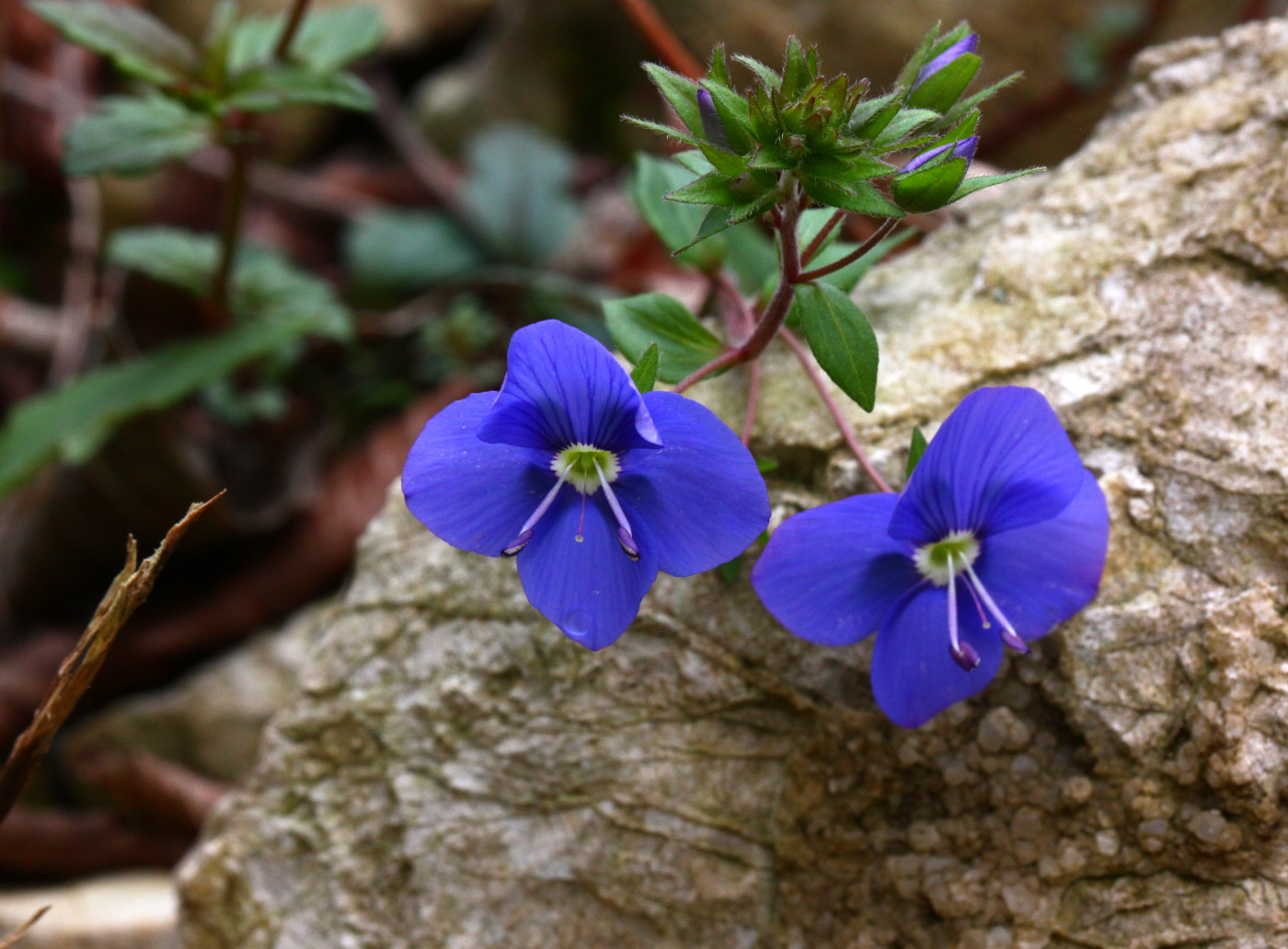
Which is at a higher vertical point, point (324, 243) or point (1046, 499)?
point (1046, 499)

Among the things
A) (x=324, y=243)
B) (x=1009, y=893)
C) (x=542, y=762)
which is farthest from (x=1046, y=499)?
(x=324, y=243)

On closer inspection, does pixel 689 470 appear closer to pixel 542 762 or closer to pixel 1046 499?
pixel 1046 499

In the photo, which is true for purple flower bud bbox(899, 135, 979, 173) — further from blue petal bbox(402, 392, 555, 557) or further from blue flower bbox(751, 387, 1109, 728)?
blue petal bbox(402, 392, 555, 557)

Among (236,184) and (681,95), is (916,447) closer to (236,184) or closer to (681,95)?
(681,95)

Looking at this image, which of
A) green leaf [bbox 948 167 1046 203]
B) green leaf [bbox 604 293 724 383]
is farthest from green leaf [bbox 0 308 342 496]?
green leaf [bbox 948 167 1046 203]

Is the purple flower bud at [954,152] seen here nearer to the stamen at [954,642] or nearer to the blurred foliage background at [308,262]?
the stamen at [954,642]
